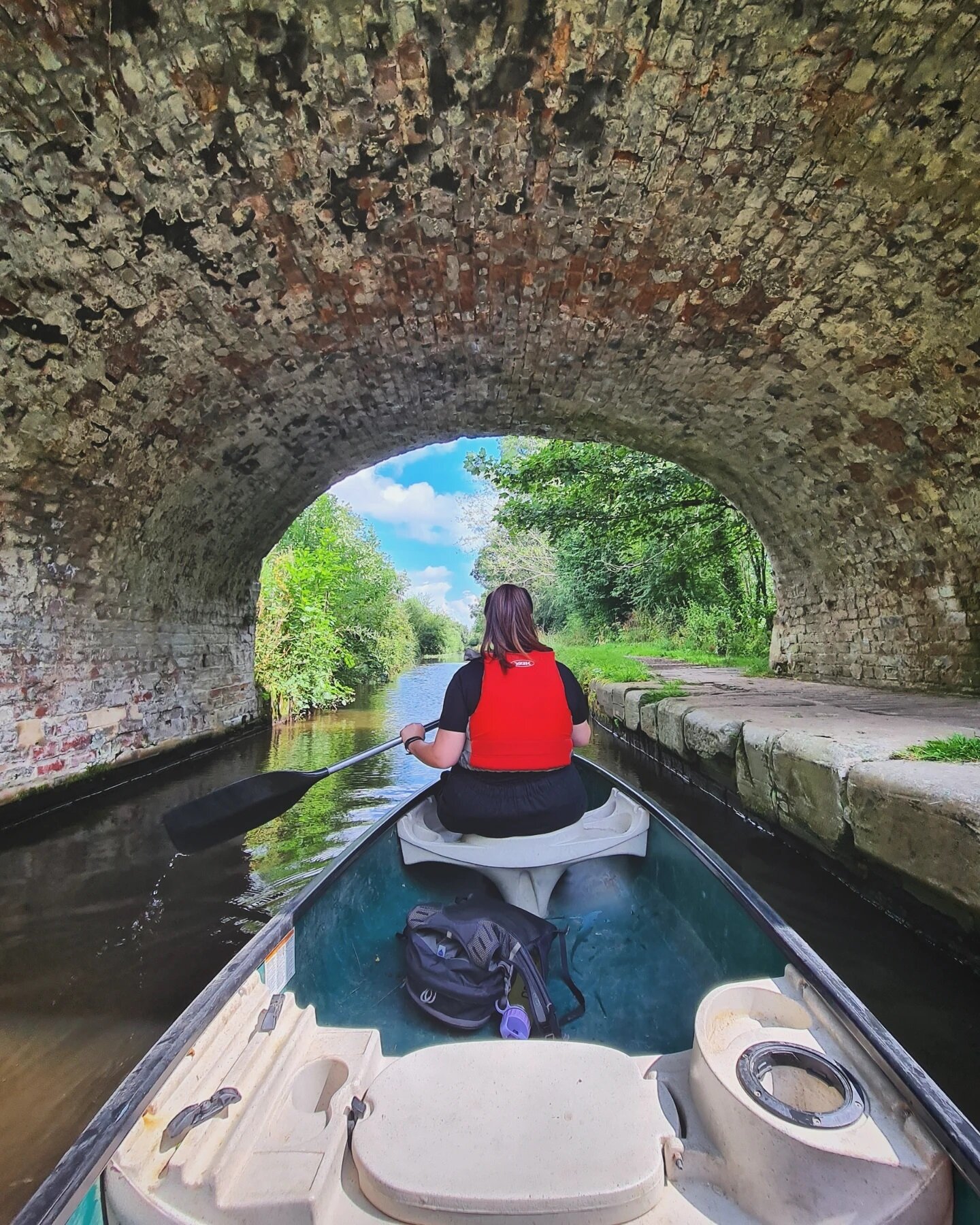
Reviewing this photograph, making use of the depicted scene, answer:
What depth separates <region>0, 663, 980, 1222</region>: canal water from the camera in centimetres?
201

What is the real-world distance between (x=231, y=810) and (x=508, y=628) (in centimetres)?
148

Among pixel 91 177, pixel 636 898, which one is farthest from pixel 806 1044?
pixel 91 177

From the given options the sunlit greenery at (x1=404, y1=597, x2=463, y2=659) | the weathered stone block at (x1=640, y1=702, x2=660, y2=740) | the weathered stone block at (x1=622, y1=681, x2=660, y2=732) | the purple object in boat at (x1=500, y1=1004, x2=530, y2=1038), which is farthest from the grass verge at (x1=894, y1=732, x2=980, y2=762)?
the sunlit greenery at (x1=404, y1=597, x2=463, y2=659)

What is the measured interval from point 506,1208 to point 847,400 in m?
5.83

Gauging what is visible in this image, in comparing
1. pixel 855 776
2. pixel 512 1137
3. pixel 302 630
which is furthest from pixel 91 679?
pixel 855 776

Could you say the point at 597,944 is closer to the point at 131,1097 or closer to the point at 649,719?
the point at 131,1097

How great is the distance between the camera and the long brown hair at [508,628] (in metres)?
2.58

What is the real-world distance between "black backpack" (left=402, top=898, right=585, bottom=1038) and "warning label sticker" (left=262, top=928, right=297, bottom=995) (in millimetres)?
381

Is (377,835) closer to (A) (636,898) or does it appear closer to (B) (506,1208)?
(A) (636,898)

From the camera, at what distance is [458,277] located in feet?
14.6

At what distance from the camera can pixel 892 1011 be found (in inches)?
90.7

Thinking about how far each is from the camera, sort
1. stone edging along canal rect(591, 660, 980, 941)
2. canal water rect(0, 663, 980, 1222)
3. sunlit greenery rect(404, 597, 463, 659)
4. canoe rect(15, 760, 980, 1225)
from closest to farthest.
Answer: canoe rect(15, 760, 980, 1225) → canal water rect(0, 663, 980, 1222) → stone edging along canal rect(591, 660, 980, 941) → sunlit greenery rect(404, 597, 463, 659)

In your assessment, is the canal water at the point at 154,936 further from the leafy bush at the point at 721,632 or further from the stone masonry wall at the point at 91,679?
the leafy bush at the point at 721,632

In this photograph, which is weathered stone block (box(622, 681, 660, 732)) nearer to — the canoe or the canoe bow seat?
the canoe bow seat
